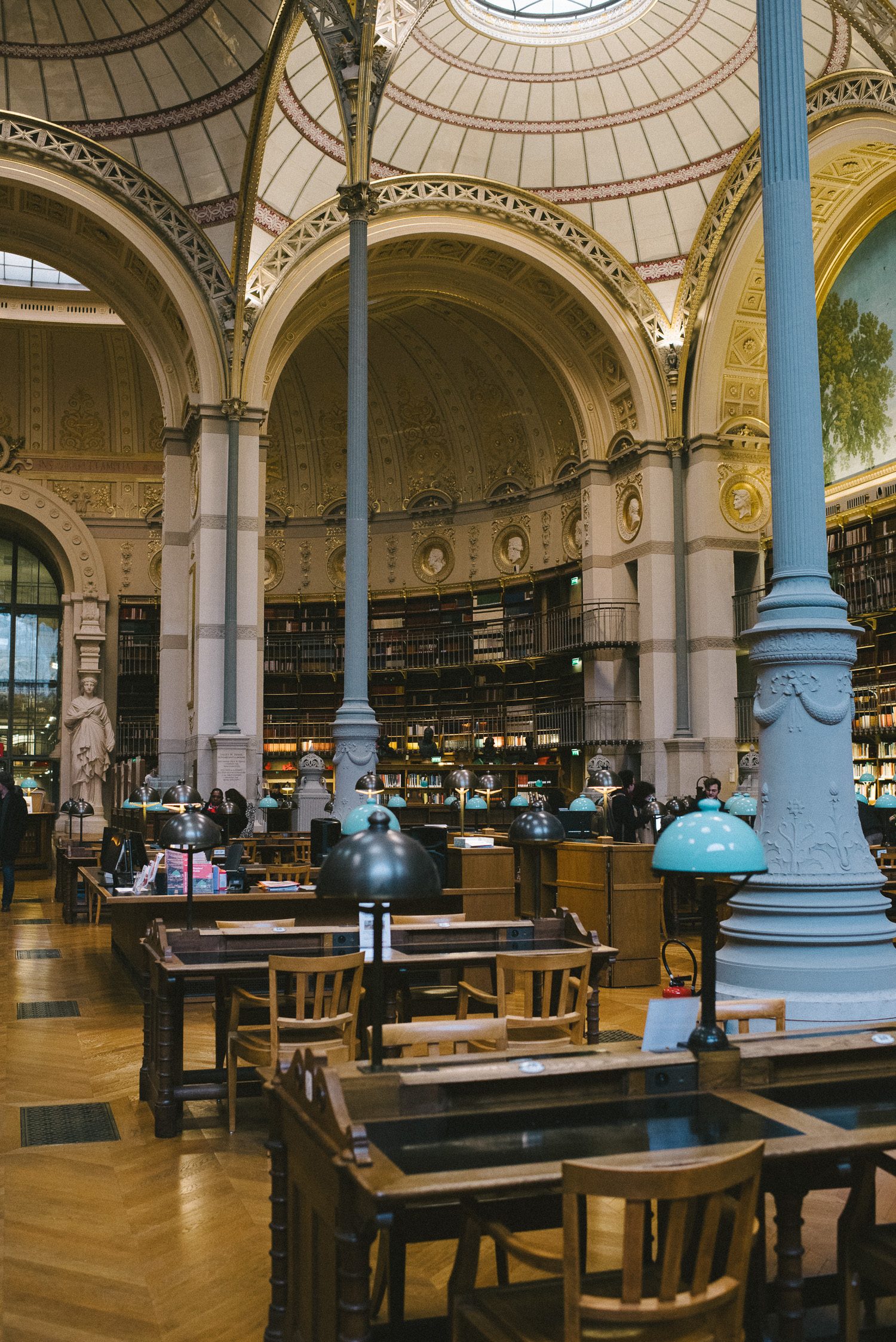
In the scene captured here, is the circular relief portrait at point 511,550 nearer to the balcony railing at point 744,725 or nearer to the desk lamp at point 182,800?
the balcony railing at point 744,725

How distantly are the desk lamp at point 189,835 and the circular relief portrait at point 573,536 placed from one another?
1443 centimetres

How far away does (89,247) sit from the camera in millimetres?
17906

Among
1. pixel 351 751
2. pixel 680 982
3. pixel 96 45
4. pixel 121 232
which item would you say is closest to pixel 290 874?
pixel 351 751

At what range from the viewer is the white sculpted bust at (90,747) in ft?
69.9

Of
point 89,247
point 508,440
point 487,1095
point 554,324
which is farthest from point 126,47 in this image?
point 487,1095

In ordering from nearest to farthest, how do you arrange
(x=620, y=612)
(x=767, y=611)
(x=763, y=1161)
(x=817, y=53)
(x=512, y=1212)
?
(x=763, y=1161) < (x=512, y=1212) < (x=767, y=611) < (x=817, y=53) < (x=620, y=612)

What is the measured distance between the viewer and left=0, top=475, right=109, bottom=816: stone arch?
886 inches

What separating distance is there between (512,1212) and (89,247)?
17.4 m

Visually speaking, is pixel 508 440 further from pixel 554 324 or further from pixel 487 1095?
pixel 487 1095

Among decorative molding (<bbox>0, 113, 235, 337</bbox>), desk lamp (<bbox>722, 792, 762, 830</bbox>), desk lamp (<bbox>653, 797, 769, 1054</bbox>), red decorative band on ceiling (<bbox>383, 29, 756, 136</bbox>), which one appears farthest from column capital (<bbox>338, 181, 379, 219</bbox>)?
desk lamp (<bbox>653, 797, 769, 1054</bbox>)

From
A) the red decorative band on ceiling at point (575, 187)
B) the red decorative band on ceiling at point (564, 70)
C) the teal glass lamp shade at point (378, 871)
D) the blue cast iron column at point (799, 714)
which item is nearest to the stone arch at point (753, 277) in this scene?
the red decorative band on ceiling at point (575, 187)

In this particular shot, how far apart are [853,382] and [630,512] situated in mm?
3810

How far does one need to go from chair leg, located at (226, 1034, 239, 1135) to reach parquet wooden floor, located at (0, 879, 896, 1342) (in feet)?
0.23

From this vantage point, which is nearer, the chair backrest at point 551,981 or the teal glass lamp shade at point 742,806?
the chair backrest at point 551,981
